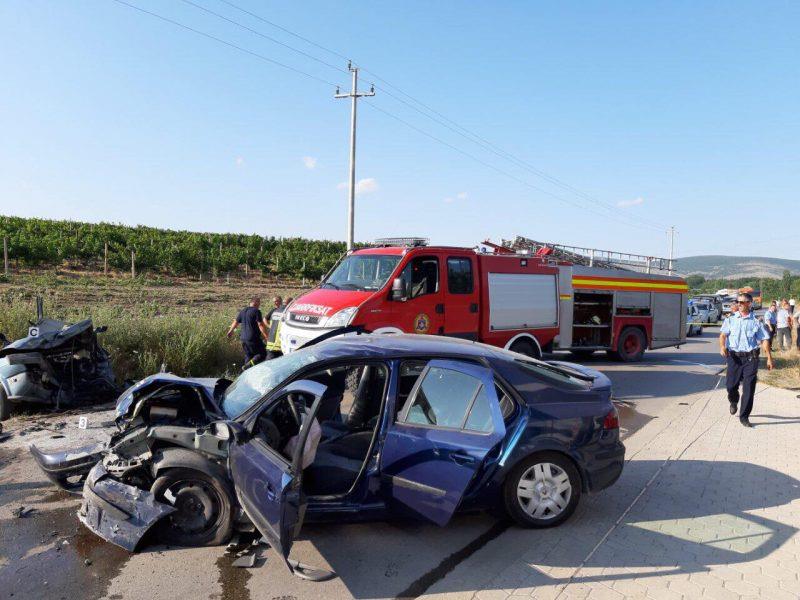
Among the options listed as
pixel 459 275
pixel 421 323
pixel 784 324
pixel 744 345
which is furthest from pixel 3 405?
pixel 784 324

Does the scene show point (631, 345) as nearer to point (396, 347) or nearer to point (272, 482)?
point (396, 347)

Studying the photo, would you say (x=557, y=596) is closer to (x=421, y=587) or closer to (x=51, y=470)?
(x=421, y=587)

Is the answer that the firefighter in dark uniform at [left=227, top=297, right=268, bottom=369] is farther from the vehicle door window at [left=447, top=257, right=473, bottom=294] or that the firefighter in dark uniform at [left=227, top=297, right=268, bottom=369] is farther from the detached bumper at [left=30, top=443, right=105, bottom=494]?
the detached bumper at [left=30, top=443, right=105, bottom=494]

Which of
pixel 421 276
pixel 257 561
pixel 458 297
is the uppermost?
pixel 421 276

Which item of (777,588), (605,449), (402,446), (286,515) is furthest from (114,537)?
(777,588)

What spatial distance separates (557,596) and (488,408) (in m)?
1.25

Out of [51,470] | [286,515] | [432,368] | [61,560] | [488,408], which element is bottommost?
[61,560]

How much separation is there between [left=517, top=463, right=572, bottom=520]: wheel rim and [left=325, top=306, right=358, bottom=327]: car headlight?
14.9ft

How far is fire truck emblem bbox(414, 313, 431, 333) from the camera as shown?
29.2 feet

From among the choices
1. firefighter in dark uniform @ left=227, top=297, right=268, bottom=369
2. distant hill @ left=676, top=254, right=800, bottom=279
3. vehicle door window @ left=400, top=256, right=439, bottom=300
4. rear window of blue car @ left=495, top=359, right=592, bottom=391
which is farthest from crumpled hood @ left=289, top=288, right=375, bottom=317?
distant hill @ left=676, top=254, right=800, bottom=279

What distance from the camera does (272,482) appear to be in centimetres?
321

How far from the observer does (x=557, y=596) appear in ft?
11.1

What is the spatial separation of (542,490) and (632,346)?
11.9 metres

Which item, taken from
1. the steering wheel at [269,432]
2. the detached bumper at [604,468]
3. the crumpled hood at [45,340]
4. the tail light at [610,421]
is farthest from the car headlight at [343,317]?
the detached bumper at [604,468]
